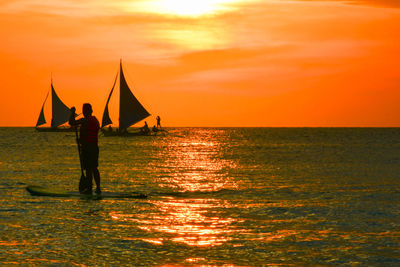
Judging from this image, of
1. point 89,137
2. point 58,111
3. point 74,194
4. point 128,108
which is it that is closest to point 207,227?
point 89,137

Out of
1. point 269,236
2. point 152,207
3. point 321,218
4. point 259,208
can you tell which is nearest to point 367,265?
point 269,236

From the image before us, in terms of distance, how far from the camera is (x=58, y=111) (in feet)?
404

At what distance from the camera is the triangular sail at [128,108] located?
8856cm

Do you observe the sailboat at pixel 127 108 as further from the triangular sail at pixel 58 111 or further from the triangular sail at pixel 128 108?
the triangular sail at pixel 58 111

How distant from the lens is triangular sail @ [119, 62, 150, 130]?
291ft

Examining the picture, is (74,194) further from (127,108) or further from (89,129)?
(127,108)

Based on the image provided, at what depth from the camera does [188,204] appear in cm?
1734

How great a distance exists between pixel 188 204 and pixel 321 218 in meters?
4.36

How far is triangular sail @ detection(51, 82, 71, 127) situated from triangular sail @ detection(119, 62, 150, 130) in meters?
31.8

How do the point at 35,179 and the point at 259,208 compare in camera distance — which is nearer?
the point at 259,208

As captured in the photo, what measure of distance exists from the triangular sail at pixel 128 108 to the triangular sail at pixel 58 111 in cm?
3176

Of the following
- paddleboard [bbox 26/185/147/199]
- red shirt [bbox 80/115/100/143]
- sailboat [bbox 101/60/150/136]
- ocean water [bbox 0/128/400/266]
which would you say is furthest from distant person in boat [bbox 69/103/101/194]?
sailboat [bbox 101/60/150/136]

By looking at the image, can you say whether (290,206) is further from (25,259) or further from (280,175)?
(280,175)

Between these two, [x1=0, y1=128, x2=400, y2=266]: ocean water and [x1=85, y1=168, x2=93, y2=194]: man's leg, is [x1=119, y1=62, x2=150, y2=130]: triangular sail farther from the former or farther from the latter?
[x1=85, y1=168, x2=93, y2=194]: man's leg
